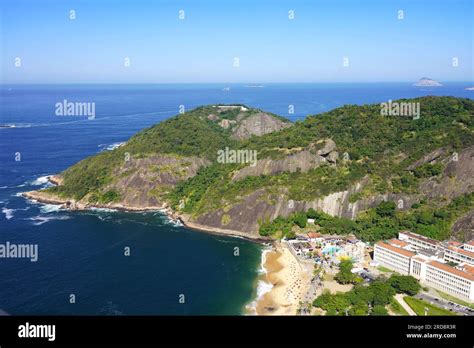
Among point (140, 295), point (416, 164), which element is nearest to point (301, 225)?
point (416, 164)

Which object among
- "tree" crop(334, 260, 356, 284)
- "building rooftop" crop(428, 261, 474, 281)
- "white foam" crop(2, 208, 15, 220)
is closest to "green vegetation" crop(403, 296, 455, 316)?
"building rooftop" crop(428, 261, 474, 281)

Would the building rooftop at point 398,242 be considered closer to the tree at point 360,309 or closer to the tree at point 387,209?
→ the tree at point 387,209

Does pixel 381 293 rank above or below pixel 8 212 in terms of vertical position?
below

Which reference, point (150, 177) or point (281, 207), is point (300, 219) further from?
point (150, 177)

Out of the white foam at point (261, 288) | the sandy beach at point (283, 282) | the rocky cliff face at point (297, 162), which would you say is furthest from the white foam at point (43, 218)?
the sandy beach at point (283, 282)

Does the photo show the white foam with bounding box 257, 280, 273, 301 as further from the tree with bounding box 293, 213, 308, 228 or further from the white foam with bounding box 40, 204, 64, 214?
the white foam with bounding box 40, 204, 64, 214

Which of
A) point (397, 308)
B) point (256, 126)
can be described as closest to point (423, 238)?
point (397, 308)
